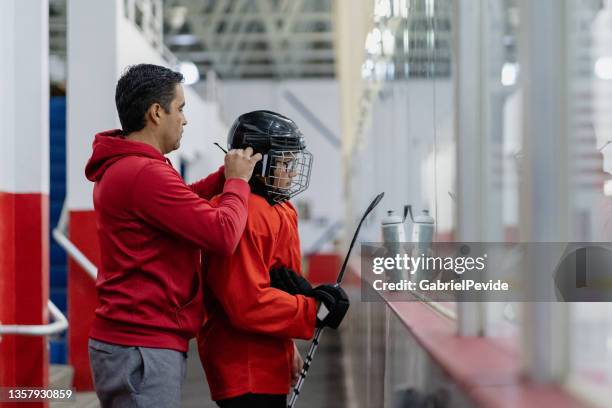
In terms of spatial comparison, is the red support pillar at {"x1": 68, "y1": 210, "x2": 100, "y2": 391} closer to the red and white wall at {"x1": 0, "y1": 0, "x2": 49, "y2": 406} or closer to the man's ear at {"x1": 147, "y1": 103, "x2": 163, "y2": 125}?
the red and white wall at {"x1": 0, "y1": 0, "x2": 49, "y2": 406}

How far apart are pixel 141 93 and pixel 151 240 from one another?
14.8 inches

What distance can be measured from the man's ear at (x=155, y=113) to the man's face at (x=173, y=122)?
0.01 metres

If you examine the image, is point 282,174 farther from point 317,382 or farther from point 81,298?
point 317,382

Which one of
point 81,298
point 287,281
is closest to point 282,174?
point 287,281

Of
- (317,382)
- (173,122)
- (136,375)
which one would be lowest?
(317,382)

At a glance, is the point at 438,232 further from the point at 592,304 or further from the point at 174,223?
the point at 592,304

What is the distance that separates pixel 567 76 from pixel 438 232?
155cm

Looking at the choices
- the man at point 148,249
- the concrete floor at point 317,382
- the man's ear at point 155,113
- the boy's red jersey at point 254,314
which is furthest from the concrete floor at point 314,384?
the man's ear at point 155,113

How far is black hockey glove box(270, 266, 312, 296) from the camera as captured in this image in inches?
89.0

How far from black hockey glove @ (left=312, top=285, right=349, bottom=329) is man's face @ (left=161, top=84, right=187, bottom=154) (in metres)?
0.54

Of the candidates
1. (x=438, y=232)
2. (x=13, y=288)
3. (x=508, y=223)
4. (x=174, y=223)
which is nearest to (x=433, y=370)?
(x=508, y=223)

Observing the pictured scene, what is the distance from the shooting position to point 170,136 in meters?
2.24

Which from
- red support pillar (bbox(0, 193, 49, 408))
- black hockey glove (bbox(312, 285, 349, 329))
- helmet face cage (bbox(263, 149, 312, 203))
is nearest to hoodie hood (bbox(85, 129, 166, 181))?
helmet face cage (bbox(263, 149, 312, 203))

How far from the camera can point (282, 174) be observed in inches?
90.0
